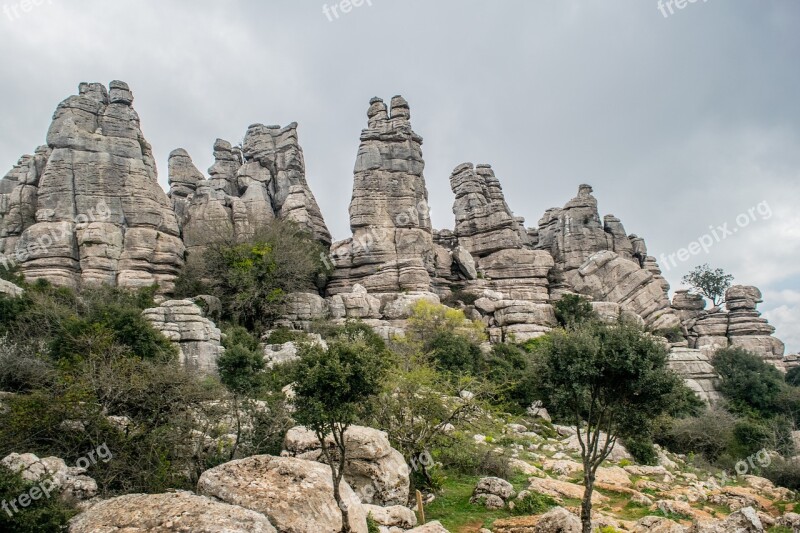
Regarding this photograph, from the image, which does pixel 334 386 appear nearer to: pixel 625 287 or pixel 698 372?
pixel 698 372

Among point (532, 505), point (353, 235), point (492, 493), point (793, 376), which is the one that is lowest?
point (793, 376)

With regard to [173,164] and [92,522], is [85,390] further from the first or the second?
[173,164]

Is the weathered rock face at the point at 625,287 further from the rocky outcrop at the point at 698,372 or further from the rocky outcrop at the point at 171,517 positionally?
the rocky outcrop at the point at 171,517

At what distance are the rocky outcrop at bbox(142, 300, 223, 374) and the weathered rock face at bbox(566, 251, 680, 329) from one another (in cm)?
3519

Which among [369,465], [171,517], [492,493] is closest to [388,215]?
[492,493]

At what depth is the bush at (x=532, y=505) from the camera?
13.2 m

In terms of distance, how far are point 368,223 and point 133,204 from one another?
1842 cm

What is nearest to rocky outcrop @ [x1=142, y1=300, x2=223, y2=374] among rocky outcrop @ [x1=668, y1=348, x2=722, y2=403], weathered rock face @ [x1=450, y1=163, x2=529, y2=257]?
weathered rock face @ [x1=450, y1=163, x2=529, y2=257]

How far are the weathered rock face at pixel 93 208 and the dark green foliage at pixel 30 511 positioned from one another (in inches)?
1049

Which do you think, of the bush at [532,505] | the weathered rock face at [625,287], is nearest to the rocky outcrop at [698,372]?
the weathered rock face at [625,287]

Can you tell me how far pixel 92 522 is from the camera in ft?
25.3

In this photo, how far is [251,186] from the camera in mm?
49750

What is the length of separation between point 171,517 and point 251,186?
150ft

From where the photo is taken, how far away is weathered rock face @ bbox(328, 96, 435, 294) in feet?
134
